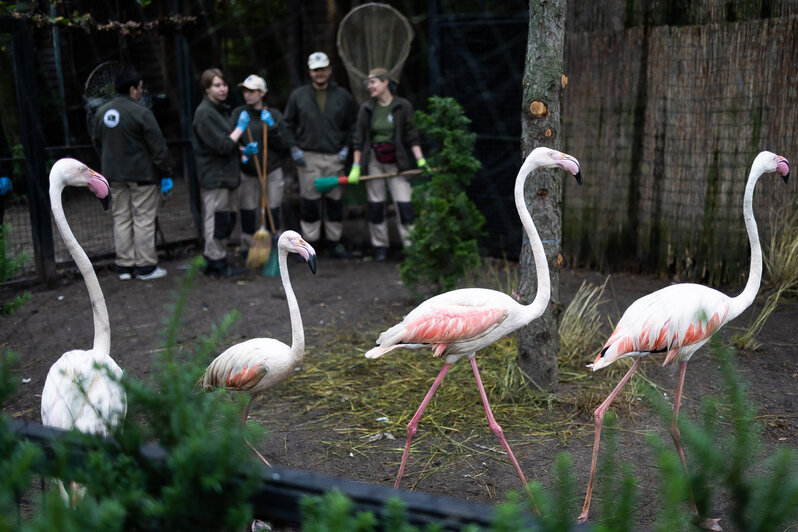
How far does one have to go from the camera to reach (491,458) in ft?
13.5

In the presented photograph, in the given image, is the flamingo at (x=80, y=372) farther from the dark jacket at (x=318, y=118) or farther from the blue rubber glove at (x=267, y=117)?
the dark jacket at (x=318, y=118)

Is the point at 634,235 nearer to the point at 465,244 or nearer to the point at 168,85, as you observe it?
the point at 465,244

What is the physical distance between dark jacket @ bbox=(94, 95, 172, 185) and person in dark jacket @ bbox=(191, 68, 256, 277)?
44 centimetres

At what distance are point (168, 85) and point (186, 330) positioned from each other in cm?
900

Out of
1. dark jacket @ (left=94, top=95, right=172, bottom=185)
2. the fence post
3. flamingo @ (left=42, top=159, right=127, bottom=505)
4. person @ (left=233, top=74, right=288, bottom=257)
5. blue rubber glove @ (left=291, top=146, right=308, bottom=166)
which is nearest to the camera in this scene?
flamingo @ (left=42, top=159, right=127, bottom=505)

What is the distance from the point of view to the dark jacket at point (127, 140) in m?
7.22

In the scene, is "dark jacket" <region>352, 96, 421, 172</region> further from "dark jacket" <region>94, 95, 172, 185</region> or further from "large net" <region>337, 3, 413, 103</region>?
"dark jacket" <region>94, 95, 172, 185</region>

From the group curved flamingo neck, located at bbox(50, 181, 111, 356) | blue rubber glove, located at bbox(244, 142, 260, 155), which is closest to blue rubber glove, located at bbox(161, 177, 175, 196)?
blue rubber glove, located at bbox(244, 142, 260, 155)

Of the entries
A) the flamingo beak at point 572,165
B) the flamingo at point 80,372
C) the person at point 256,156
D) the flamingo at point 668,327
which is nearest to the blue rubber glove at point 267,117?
the person at point 256,156

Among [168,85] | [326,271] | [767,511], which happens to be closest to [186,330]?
[326,271]

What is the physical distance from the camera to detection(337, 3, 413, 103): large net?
8.53 metres

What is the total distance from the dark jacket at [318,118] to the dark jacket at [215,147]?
82 cm

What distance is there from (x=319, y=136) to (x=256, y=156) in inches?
31.2

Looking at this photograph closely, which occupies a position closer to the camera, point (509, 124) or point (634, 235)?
point (634, 235)
